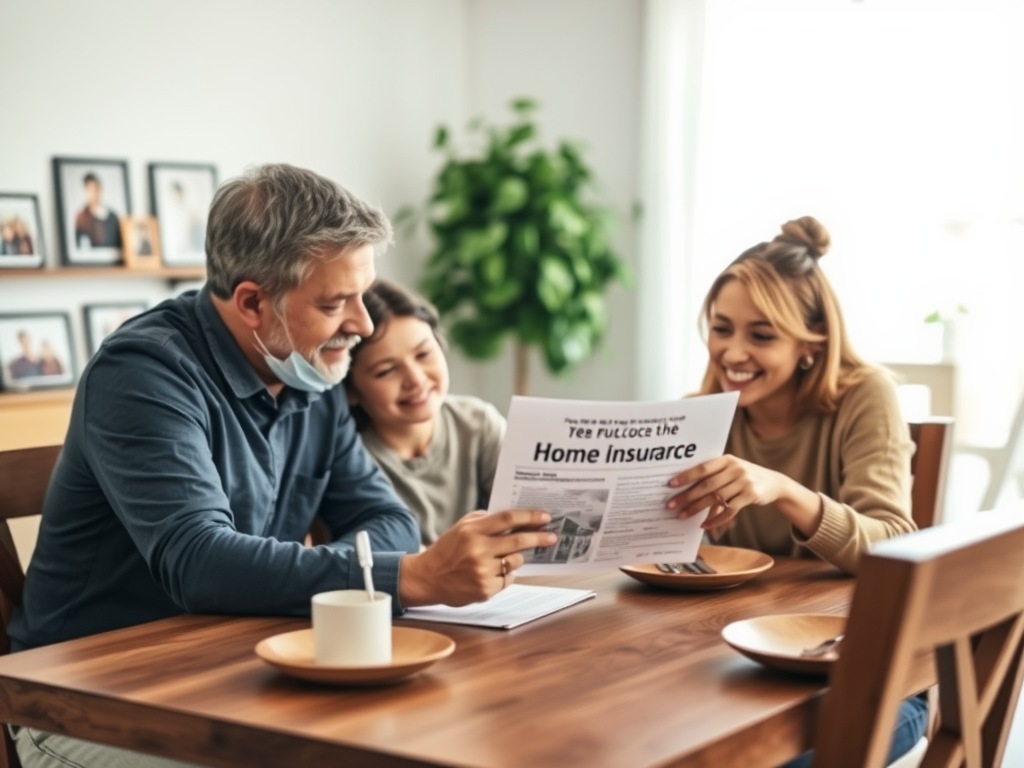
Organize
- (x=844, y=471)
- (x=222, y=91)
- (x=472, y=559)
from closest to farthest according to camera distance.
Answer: (x=472, y=559) → (x=844, y=471) → (x=222, y=91)

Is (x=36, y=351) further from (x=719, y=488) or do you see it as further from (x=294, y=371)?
A: (x=719, y=488)

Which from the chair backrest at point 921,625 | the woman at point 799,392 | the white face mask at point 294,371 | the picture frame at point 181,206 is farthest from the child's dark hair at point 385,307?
the picture frame at point 181,206

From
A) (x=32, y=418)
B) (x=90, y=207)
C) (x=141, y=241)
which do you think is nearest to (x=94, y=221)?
(x=90, y=207)

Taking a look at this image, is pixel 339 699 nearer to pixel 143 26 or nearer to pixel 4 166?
pixel 4 166

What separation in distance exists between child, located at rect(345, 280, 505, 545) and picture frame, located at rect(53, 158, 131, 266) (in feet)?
6.22

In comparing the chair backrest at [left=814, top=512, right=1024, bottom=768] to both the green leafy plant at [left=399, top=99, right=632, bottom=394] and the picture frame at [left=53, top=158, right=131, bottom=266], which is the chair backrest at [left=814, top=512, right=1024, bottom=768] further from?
the green leafy plant at [left=399, top=99, right=632, bottom=394]

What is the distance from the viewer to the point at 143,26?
4336 millimetres

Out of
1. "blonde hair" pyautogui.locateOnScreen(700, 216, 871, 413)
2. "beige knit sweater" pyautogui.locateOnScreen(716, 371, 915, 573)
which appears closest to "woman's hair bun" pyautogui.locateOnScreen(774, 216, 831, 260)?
"blonde hair" pyautogui.locateOnScreen(700, 216, 871, 413)

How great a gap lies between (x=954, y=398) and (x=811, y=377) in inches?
63.9

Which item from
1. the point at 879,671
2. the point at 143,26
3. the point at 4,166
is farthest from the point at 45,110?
the point at 879,671

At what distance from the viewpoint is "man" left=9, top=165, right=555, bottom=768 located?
5.48 ft

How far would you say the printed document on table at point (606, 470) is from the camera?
163 centimetres

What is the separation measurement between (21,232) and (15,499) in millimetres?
2181

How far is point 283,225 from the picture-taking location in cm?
192
